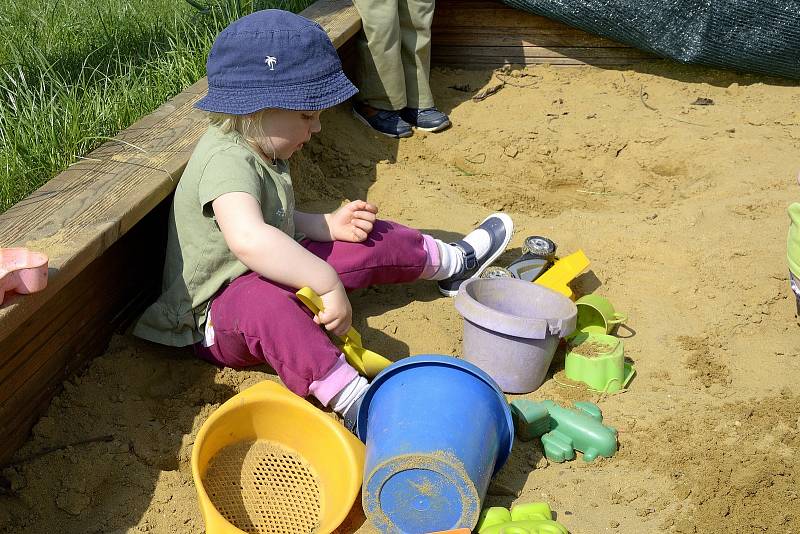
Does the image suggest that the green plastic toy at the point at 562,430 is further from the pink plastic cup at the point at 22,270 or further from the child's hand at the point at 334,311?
the pink plastic cup at the point at 22,270

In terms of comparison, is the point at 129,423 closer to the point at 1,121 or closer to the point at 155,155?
the point at 155,155

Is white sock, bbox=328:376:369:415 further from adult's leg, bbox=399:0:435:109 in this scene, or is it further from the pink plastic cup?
adult's leg, bbox=399:0:435:109

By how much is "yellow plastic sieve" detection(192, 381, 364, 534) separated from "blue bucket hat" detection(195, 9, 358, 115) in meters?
0.76

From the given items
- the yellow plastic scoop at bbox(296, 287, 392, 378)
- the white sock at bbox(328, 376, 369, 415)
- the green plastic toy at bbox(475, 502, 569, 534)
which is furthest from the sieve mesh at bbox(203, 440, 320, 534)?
the green plastic toy at bbox(475, 502, 569, 534)

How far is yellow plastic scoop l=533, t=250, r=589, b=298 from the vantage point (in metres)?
2.82

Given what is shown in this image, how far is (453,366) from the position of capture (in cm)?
208

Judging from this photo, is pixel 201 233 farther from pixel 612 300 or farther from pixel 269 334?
pixel 612 300

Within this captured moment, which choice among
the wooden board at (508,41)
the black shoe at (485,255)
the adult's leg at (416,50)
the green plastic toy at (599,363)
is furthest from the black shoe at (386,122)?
the green plastic toy at (599,363)

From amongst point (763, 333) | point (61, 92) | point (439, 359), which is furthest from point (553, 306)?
point (61, 92)

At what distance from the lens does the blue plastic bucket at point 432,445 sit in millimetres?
1888

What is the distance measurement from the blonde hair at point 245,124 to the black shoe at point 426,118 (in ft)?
6.28

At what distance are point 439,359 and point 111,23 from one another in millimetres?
2279

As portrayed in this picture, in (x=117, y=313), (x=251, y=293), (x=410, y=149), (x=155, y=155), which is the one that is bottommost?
(x=410, y=149)

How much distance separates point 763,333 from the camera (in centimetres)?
276
